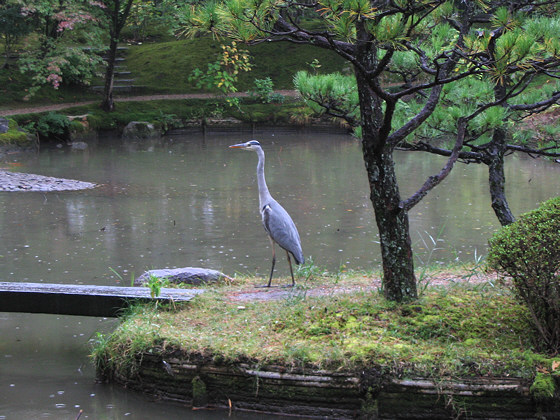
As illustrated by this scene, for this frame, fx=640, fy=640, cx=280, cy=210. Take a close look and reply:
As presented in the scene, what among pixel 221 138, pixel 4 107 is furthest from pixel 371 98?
pixel 4 107

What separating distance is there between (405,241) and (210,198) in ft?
23.6

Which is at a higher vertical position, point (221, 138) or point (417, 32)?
point (417, 32)

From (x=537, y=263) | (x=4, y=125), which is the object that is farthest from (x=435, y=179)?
(x=4, y=125)

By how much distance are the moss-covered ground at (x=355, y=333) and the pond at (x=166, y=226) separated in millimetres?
428

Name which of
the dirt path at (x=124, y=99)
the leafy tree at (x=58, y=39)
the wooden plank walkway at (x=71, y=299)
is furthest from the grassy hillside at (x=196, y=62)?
the wooden plank walkway at (x=71, y=299)

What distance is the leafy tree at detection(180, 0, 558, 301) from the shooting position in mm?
3646

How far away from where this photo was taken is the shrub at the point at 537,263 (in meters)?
3.82

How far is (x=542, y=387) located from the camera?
3.78 metres

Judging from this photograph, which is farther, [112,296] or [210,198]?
[210,198]

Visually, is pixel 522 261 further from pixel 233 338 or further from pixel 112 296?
pixel 112 296

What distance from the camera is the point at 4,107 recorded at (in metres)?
19.2

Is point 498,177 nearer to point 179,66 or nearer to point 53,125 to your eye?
point 53,125

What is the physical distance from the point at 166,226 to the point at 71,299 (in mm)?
4314

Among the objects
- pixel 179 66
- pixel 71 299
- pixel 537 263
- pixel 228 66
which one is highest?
pixel 179 66
